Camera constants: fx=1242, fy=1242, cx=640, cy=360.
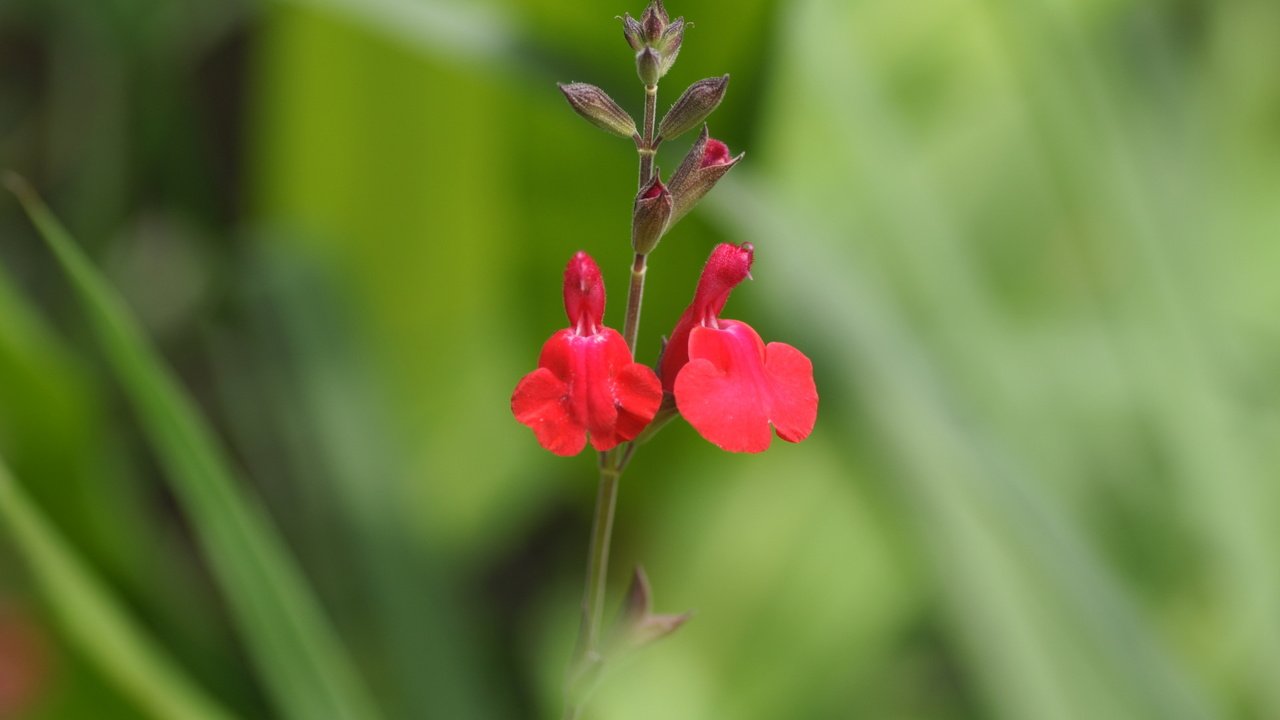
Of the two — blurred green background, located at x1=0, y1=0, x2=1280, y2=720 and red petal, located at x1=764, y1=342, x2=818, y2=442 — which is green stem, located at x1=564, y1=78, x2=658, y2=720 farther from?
blurred green background, located at x1=0, y1=0, x2=1280, y2=720

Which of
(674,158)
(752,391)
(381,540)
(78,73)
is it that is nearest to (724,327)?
(752,391)

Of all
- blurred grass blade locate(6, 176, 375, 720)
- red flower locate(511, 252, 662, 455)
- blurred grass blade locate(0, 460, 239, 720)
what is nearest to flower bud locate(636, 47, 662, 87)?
red flower locate(511, 252, 662, 455)

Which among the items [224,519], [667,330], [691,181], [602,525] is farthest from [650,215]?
[667,330]

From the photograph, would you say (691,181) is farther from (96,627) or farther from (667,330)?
(667,330)

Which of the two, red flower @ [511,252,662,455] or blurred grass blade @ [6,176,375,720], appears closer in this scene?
red flower @ [511,252,662,455]

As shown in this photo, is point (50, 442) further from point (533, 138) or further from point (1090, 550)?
point (1090, 550)

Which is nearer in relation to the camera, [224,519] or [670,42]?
[670,42]

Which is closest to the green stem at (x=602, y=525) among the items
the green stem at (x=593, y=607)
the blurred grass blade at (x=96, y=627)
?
the green stem at (x=593, y=607)
